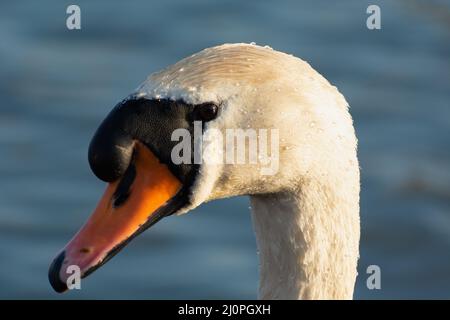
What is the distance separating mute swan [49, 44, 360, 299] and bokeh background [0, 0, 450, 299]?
4198 millimetres

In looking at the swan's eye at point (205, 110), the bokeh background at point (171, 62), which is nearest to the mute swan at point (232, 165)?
the swan's eye at point (205, 110)

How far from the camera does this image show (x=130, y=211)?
5660 mm

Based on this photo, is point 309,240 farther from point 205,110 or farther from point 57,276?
point 57,276

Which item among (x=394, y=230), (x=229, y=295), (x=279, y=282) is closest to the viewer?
(x=279, y=282)

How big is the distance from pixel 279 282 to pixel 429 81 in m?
6.71

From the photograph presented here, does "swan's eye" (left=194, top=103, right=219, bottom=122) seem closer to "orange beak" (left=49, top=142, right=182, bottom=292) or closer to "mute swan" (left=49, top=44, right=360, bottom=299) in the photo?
"mute swan" (left=49, top=44, right=360, bottom=299)

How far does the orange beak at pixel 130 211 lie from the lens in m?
5.62

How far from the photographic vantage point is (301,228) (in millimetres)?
5746

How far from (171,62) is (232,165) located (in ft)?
20.5

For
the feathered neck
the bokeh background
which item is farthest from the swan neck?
the bokeh background

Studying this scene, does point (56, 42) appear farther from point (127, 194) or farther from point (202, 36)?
point (127, 194)

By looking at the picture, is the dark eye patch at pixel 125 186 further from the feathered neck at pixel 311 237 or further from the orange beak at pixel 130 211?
the feathered neck at pixel 311 237

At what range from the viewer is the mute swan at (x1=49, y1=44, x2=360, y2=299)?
5.52 m
